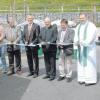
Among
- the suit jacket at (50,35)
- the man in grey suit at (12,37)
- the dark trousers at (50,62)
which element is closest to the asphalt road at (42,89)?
the dark trousers at (50,62)

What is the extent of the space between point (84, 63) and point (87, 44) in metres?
0.56

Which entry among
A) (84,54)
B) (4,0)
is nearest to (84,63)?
(84,54)

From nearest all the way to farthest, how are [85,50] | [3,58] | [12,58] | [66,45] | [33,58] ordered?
[85,50] < [66,45] < [33,58] < [12,58] < [3,58]

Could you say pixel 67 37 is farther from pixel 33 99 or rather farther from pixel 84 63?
pixel 33 99

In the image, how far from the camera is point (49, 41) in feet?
35.7

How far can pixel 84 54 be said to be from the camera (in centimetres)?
1053

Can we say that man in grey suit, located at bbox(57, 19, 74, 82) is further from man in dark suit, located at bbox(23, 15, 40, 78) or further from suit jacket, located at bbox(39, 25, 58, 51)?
man in dark suit, located at bbox(23, 15, 40, 78)

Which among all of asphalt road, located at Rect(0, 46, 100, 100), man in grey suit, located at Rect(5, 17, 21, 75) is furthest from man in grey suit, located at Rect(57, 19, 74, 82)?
man in grey suit, located at Rect(5, 17, 21, 75)

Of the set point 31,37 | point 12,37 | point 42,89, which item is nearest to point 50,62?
point 31,37

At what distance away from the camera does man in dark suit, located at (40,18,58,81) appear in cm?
1088

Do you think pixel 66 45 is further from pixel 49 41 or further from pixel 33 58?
pixel 33 58

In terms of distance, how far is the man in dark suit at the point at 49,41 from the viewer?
10.9m

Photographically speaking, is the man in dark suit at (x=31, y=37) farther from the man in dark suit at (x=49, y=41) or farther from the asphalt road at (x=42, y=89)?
the asphalt road at (x=42, y=89)

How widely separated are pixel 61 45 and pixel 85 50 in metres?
0.71
